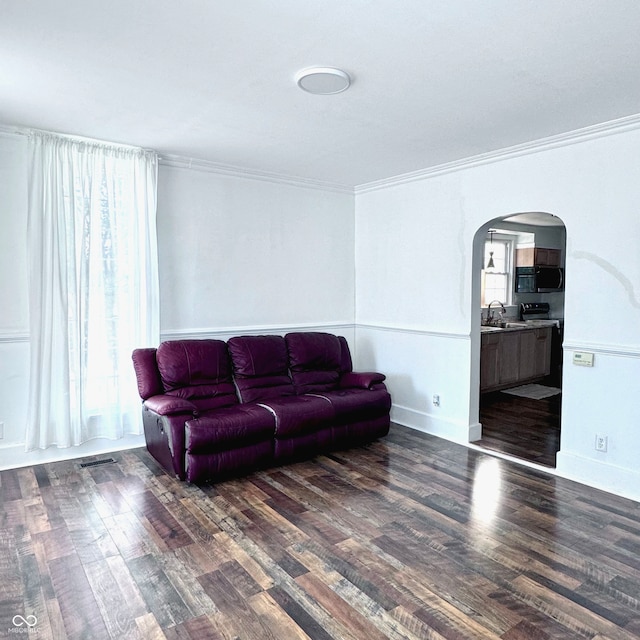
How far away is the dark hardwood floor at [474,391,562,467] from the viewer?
4.27 meters

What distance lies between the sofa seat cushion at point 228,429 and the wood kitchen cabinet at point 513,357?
11.2 ft

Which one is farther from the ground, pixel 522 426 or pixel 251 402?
pixel 251 402

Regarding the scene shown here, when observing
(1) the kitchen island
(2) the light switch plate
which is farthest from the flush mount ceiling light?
(1) the kitchen island

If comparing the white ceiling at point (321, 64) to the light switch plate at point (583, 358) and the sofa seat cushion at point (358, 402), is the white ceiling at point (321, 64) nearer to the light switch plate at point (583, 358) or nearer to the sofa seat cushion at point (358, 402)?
the light switch plate at point (583, 358)

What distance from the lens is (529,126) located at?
3484 millimetres

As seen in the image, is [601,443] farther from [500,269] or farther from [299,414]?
[500,269]

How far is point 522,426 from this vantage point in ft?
16.6

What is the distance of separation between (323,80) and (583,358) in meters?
2.69

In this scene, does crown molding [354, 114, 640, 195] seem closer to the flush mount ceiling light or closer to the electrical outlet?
the flush mount ceiling light

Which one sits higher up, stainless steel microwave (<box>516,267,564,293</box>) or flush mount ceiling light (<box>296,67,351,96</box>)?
flush mount ceiling light (<box>296,67,351,96</box>)

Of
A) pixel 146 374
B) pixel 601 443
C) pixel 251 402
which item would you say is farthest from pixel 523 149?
pixel 146 374

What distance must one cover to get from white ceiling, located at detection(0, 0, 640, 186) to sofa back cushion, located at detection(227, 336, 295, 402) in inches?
68.3

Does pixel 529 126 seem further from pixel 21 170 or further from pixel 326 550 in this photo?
pixel 21 170

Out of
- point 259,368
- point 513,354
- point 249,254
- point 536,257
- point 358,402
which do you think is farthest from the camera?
point 536,257
